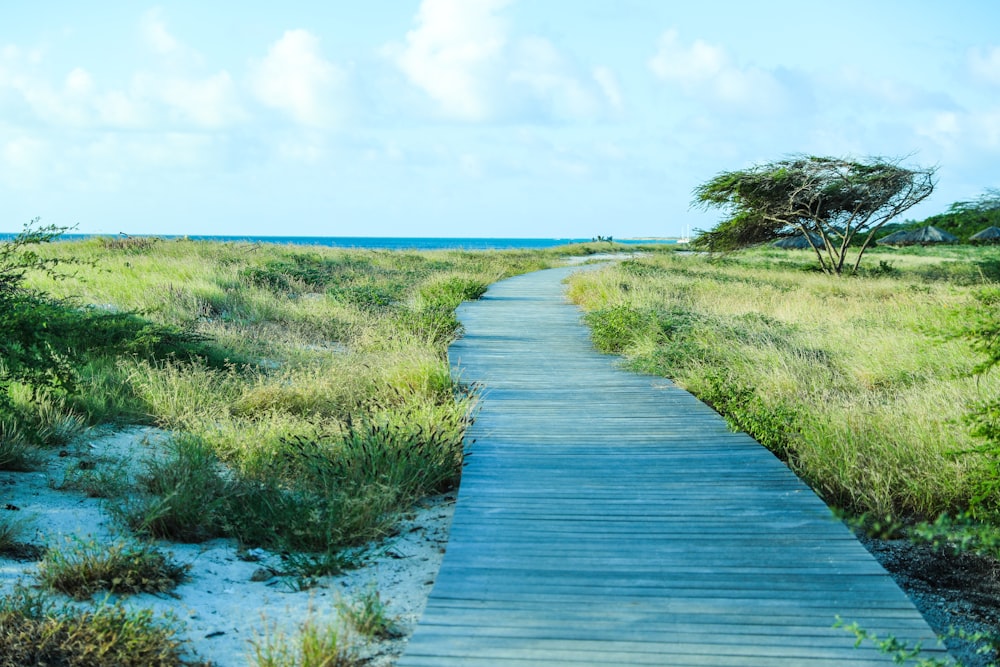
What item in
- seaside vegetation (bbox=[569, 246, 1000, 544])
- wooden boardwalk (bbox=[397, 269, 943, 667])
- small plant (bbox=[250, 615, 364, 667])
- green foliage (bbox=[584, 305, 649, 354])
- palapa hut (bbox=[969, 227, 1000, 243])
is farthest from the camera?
palapa hut (bbox=[969, 227, 1000, 243])

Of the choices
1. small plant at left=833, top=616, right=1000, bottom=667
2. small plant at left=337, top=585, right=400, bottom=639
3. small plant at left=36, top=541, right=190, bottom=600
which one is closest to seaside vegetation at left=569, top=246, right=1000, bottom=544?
small plant at left=833, top=616, right=1000, bottom=667

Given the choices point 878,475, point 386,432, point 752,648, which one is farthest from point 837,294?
point 752,648

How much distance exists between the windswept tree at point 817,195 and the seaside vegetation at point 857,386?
11944 mm

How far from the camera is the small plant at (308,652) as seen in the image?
323 centimetres

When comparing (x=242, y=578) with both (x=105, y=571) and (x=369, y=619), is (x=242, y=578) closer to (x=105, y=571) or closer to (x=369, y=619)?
(x=105, y=571)

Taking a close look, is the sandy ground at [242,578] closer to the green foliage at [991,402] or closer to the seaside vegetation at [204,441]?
the seaside vegetation at [204,441]

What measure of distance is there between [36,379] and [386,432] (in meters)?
2.90

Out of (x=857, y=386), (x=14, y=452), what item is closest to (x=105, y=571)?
(x=14, y=452)

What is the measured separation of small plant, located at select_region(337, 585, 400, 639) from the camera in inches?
144

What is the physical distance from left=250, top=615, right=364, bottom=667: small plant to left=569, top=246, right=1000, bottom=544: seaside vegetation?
238 centimetres

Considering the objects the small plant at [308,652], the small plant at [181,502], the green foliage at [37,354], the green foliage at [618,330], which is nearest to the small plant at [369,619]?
the small plant at [308,652]

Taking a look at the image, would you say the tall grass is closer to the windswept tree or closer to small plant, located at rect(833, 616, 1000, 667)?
small plant, located at rect(833, 616, 1000, 667)

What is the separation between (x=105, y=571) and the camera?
405 cm

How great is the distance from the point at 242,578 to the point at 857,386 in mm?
6495
